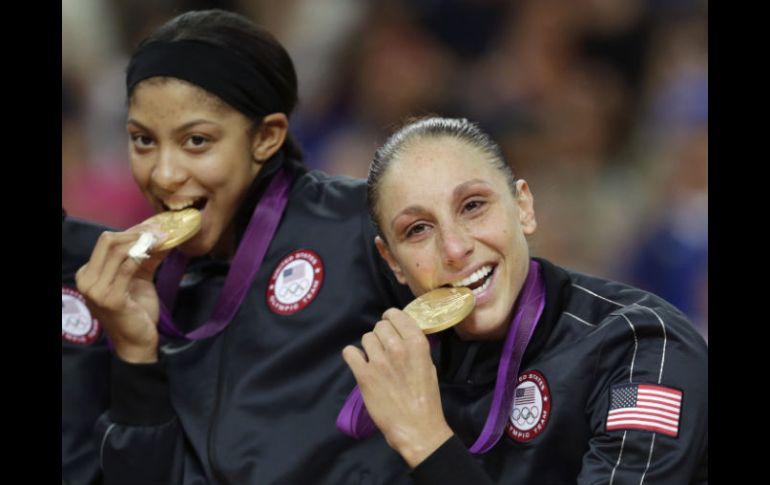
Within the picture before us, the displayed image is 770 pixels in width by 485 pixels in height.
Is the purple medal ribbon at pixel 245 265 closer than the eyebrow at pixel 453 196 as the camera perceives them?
No

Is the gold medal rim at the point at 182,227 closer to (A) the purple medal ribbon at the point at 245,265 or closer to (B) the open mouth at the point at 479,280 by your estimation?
(A) the purple medal ribbon at the point at 245,265

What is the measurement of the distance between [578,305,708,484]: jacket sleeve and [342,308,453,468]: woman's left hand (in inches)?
10.5

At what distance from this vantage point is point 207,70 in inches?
86.0

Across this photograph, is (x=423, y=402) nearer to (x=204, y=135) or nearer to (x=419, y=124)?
(x=419, y=124)

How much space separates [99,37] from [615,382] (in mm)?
3596

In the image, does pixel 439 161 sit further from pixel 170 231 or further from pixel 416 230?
pixel 170 231

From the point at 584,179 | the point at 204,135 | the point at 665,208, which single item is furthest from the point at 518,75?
the point at 204,135

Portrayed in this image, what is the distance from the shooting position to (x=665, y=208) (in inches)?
139

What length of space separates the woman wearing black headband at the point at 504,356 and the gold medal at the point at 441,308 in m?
0.03

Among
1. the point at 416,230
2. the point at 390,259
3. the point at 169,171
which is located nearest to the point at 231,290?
the point at 169,171

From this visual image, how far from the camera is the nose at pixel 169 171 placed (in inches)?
86.3

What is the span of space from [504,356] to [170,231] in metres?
0.77

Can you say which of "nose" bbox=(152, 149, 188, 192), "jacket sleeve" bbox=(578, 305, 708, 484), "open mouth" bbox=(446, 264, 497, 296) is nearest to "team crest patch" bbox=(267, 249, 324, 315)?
"nose" bbox=(152, 149, 188, 192)

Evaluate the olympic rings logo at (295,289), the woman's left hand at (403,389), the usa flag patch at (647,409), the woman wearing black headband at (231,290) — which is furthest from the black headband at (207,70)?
the usa flag patch at (647,409)
